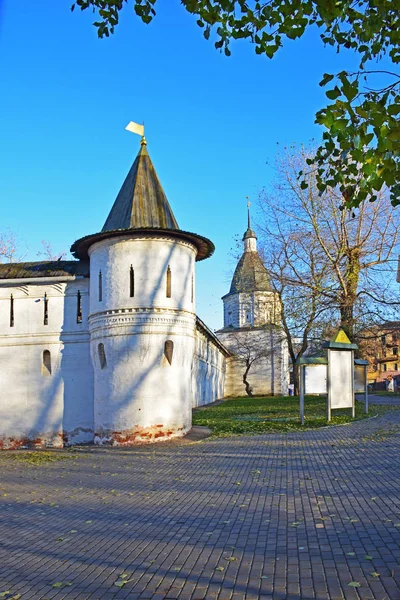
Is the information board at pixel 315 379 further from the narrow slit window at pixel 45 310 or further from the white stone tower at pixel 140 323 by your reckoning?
the narrow slit window at pixel 45 310

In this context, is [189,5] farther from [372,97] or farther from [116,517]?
[116,517]

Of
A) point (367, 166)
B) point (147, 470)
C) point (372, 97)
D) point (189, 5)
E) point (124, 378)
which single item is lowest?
point (147, 470)

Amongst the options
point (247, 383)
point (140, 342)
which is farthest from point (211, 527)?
point (247, 383)

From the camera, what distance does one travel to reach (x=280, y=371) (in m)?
63.8

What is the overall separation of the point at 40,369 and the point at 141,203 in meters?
6.47

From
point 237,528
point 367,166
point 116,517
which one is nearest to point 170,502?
point 116,517

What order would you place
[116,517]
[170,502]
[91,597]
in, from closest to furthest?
[91,597] < [116,517] < [170,502]

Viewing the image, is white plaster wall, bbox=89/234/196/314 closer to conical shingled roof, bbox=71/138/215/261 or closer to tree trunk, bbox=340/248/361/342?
conical shingled roof, bbox=71/138/215/261

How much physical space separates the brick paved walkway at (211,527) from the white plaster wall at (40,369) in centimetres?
567

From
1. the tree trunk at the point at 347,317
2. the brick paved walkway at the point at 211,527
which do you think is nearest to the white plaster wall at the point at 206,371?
the tree trunk at the point at 347,317

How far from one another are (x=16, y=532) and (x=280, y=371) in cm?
5716

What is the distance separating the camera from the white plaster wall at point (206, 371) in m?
39.3

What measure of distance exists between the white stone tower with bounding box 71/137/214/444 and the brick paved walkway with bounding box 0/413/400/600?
13.5 ft

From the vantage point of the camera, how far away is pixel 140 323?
1838cm
